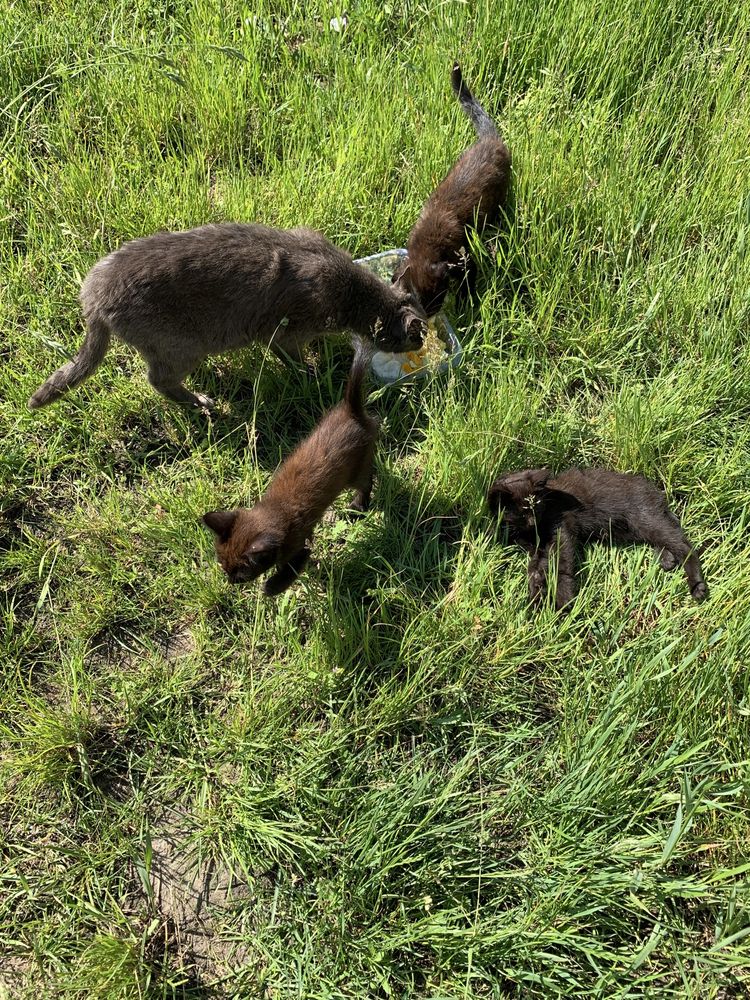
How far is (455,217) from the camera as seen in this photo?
14.6ft

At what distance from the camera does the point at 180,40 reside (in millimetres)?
4953

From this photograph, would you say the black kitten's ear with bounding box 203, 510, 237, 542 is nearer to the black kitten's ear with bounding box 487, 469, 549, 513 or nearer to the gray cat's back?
the gray cat's back

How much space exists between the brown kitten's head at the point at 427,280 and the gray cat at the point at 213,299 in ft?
0.87

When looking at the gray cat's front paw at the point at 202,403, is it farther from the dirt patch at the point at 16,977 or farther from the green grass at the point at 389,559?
Answer: the dirt patch at the point at 16,977

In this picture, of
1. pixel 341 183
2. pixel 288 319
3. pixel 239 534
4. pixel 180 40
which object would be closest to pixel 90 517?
pixel 239 534

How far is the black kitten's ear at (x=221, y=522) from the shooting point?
130 inches

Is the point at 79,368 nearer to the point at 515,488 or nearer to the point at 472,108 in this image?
the point at 515,488

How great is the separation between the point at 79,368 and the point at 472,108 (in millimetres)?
2899

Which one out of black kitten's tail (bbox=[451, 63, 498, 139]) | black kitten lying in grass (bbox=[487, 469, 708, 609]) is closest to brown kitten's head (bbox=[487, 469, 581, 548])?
black kitten lying in grass (bbox=[487, 469, 708, 609])

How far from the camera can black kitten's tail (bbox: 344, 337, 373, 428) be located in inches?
137

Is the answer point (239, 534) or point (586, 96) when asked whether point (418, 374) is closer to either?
point (239, 534)

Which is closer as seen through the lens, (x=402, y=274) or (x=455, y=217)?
(x=455, y=217)

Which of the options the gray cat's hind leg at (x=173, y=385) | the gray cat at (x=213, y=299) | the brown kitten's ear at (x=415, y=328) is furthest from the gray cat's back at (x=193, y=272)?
the brown kitten's ear at (x=415, y=328)

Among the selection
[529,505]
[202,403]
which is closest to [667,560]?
[529,505]
